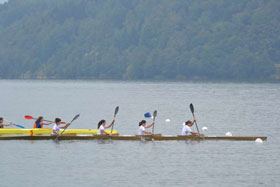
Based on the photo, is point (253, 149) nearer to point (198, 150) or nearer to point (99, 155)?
point (198, 150)

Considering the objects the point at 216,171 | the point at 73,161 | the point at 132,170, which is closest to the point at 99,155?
the point at 73,161

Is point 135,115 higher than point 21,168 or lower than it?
higher

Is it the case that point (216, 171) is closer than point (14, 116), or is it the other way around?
point (216, 171)

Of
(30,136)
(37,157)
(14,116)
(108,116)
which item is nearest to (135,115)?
(108,116)

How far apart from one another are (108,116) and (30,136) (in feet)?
98.2

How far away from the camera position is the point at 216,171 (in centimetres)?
3294

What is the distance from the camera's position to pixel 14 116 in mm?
69750

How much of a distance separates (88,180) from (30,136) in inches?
483

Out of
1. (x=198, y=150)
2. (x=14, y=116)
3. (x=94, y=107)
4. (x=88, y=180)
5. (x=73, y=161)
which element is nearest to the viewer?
(x=88, y=180)

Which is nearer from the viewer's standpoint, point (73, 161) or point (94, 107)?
point (73, 161)

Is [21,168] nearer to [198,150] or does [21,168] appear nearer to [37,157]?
[37,157]

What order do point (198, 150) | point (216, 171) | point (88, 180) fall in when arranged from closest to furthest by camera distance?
point (88, 180)
point (216, 171)
point (198, 150)

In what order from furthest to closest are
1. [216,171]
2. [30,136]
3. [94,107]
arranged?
[94,107] < [30,136] < [216,171]

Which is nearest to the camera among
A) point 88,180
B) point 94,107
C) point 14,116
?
point 88,180
